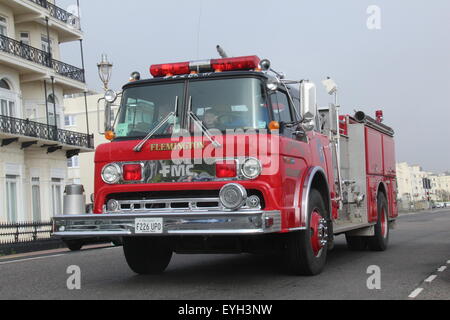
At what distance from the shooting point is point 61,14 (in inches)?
1246

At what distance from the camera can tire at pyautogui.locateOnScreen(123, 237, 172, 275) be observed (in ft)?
28.7

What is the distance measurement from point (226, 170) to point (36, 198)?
24.0m

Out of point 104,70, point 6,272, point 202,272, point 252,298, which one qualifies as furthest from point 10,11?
point 252,298

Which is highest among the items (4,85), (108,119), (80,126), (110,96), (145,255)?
(80,126)

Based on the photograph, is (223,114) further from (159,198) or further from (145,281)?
(145,281)

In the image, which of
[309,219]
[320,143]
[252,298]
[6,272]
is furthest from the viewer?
[6,272]

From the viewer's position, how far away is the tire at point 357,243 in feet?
41.5

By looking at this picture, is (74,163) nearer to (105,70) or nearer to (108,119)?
(105,70)

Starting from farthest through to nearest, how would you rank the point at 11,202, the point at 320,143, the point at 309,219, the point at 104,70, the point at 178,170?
the point at 11,202 → the point at 104,70 → the point at 320,143 → the point at 309,219 → the point at 178,170

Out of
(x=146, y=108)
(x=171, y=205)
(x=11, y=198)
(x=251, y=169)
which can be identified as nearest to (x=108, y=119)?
(x=146, y=108)

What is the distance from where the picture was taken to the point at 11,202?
27.2 metres

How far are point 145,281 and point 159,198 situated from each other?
1570 millimetres

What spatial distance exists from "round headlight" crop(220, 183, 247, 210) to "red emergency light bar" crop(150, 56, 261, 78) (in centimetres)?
171

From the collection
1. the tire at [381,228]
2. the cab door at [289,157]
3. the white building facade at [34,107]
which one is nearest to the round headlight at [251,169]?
the cab door at [289,157]
